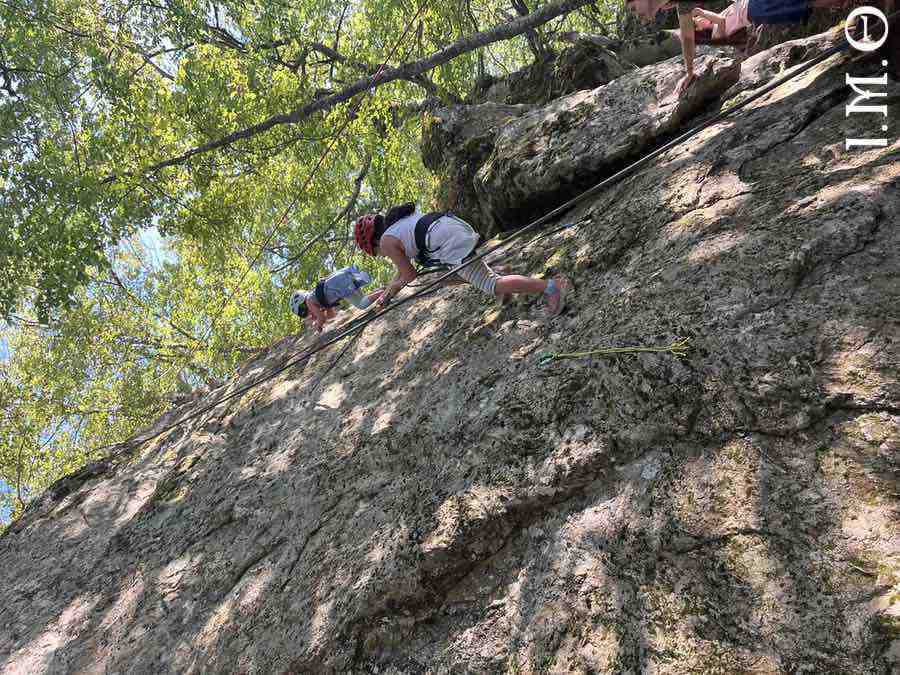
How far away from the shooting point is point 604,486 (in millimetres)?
2387

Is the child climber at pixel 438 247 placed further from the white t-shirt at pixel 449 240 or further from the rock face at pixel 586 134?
the rock face at pixel 586 134

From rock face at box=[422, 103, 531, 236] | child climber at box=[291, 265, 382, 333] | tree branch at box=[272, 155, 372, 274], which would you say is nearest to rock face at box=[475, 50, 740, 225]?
rock face at box=[422, 103, 531, 236]

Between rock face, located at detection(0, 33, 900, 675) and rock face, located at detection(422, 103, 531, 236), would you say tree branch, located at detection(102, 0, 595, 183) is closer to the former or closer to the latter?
rock face, located at detection(422, 103, 531, 236)

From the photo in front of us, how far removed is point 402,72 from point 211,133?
10.5 ft

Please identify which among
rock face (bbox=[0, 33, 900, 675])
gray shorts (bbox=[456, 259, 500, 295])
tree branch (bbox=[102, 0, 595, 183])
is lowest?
rock face (bbox=[0, 33, 900, 675])

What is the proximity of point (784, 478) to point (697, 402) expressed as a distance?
1.59 feet

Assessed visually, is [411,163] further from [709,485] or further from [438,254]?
[709,485]

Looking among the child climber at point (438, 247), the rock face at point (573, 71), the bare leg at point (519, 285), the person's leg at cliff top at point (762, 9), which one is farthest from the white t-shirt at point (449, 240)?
the rock face at point (573, 71)

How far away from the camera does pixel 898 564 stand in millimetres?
1645

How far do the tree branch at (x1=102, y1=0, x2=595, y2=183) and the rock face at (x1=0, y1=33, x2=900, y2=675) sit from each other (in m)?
3.14

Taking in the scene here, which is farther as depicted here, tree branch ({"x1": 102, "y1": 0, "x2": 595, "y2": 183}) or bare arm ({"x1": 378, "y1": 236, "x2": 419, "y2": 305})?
tree branch ({"x1": 102, "y1": 0, "x2": 595, "y2": 183})

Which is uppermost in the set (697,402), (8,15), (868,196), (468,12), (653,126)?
(8,15)

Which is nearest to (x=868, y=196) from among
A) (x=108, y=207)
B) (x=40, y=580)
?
(x=40, y=580)

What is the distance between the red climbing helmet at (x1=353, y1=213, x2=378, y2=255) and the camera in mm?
4398
